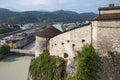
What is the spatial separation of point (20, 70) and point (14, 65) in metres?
2.98

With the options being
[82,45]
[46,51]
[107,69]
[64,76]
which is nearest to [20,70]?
[46,51]

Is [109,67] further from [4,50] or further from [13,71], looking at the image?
[4,50]

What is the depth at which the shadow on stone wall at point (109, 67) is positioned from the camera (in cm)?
1027

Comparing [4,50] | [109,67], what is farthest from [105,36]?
[4,50]

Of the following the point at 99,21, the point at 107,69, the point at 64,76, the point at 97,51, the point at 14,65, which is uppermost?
the point at 99,21

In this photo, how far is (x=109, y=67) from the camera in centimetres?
1054

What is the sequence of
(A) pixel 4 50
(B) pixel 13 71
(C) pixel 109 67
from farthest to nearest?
1. (A) pixel 4 50
2. (B) pixel 13 71
3. (C) pixel 109 67

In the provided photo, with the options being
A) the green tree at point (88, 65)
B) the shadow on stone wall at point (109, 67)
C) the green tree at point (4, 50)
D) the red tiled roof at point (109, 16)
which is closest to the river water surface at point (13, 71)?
the green tree at point (4, 50)

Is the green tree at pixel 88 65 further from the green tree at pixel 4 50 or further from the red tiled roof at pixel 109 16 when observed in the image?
the green tree at pixel 4 50

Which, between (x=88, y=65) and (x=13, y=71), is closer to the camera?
(x=88, y=65)

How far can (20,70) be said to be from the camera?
74.4 ft

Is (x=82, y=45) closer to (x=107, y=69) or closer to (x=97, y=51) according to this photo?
(x=97, y=51)

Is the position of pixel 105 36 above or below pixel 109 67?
above

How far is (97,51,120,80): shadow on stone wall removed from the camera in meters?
10.3
